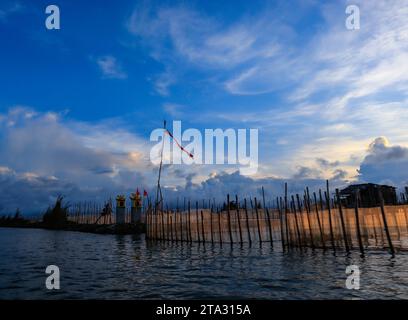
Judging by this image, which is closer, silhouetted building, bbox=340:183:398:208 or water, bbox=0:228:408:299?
water, bbox=0:228:408:299

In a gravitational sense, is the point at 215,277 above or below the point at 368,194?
below

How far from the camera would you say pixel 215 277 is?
16.3m

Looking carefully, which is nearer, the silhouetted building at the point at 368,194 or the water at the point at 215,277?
the water at the point at 215,277

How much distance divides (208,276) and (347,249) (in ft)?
32.8

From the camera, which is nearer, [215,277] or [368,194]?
[215,277]

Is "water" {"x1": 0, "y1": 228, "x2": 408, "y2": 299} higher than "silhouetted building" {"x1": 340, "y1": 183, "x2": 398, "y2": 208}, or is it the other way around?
"silhouetted building" {"x1": 340, "y1": 183, "x2": 398, "y2": 208}

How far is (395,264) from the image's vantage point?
1761cm

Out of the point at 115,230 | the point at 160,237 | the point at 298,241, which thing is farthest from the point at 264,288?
the point at 115,230

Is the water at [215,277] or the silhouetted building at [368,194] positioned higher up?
the silhouetted building at [368,194]

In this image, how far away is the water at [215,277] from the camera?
13.1 metres

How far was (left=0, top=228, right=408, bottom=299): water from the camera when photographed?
42.9 ft
